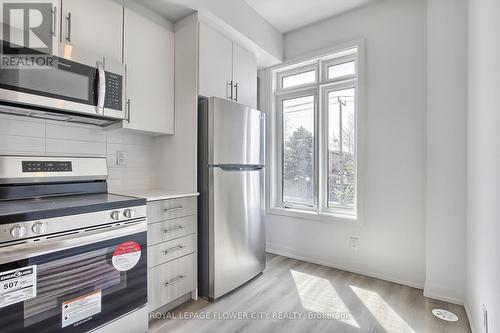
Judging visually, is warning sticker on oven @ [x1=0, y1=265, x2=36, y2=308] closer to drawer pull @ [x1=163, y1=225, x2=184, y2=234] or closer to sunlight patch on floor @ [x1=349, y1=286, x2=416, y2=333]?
drawer pull @ [x1=163, y1=225, x2=184, y2=234]

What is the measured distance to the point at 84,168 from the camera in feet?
6.13

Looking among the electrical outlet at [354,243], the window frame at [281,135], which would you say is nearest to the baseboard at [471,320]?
the electrical outlet at [354,243]

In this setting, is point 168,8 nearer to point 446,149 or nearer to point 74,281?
point 74,281

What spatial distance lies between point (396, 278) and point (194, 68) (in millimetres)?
2660

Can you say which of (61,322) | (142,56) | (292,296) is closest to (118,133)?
(142,56)

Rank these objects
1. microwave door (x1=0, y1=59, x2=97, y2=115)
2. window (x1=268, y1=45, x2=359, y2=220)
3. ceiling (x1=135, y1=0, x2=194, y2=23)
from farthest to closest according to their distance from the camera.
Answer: window (x1=268, y1=45, x2=359, y2=220) → ceiling (x1=135, y1=0, x2=194, y2=23) → microwave door (x1=0, y1=59, x2=97, y2=115)

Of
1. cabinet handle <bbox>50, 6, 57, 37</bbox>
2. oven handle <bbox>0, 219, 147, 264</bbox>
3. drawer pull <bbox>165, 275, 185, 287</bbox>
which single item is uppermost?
cabinet handle <bbox>50, 6, 57, 37</bbox>

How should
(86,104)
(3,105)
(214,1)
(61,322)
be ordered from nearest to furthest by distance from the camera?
(61,322) → (3,105) → (86,104) → (214,1)

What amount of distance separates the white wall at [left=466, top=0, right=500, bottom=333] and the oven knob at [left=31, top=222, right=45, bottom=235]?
6.99 feet

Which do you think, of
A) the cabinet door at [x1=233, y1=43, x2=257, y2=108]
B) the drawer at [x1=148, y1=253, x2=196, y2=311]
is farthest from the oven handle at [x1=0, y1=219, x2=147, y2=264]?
the cabinet door at [x1=233, y1=43, x2=257, y2=108]

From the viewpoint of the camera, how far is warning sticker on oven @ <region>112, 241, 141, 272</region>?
1510mm

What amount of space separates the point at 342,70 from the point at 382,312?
2.35 metres

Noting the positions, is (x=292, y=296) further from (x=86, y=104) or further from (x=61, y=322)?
(x=86, y=104)

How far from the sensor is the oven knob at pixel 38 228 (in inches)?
46.8
